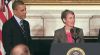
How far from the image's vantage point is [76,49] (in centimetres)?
412

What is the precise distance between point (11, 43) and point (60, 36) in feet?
2.21

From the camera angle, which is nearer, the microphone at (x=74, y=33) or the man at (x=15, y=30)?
the microphone at (x=74, y=33)

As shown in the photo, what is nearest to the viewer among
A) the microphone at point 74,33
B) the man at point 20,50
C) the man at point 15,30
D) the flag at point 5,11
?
the man at point 20,50

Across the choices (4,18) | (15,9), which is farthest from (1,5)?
(15,9)

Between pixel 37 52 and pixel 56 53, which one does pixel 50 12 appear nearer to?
pixel 37 52

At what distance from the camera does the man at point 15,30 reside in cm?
529

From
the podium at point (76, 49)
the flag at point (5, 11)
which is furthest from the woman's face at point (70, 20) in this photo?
the flag at point (5, 11)

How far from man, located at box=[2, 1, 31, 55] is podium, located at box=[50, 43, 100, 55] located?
1210mm

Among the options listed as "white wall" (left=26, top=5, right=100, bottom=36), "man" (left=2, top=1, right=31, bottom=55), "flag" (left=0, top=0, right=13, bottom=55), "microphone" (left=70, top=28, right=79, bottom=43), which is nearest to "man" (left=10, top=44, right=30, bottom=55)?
"microphone" (left=70, top=28, right=79, bottom=43)

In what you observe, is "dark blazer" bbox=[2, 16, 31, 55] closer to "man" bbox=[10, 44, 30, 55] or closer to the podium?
the podium

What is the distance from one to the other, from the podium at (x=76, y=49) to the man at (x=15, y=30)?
1210 millimetres

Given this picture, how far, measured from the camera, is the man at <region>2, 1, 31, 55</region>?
5.29 meters

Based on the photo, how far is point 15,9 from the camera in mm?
5320

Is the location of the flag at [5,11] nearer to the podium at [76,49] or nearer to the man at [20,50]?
the podium at [76,49]
